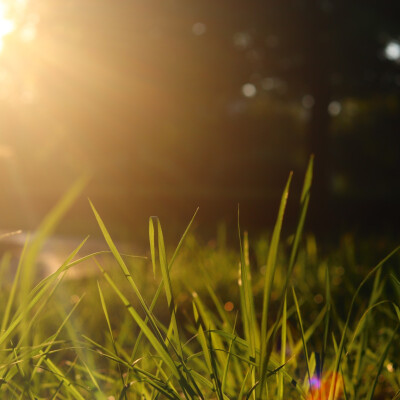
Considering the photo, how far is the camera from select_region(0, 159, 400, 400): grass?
0.75m

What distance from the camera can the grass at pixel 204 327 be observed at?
0.75m

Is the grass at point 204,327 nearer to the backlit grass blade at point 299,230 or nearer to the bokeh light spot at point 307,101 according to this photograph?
the backlit grass blade at point 299,230

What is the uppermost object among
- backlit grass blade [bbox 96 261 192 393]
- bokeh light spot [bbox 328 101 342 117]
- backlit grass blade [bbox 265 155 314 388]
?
backlit grass blade [bbox 265 155 314 388]

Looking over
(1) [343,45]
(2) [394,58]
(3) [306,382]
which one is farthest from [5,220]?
(3) [306,382]

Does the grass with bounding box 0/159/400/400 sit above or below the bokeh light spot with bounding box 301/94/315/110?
above

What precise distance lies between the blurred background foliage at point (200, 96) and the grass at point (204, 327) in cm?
626

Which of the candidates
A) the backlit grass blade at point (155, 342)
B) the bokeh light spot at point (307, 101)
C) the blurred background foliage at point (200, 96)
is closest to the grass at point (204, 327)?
the backlit grass blade at point (155, 342)

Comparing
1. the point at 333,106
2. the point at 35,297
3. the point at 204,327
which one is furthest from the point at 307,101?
the point at 35,297

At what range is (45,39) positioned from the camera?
459 inches

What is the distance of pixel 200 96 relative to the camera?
12109mm

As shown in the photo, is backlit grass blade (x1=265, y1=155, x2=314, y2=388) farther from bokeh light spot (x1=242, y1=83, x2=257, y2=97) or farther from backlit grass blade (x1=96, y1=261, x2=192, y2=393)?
bokeh light spot (x1=242, y1=83, x2=257, y2=97)

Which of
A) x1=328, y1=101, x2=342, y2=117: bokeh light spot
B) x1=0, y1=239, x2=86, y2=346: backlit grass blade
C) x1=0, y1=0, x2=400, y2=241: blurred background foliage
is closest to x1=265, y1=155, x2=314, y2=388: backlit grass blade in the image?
x1=0, y1=239, x2=86, y2=346: backlit grass blade

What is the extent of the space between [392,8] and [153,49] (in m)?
4.72

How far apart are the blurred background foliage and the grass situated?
6262mm
